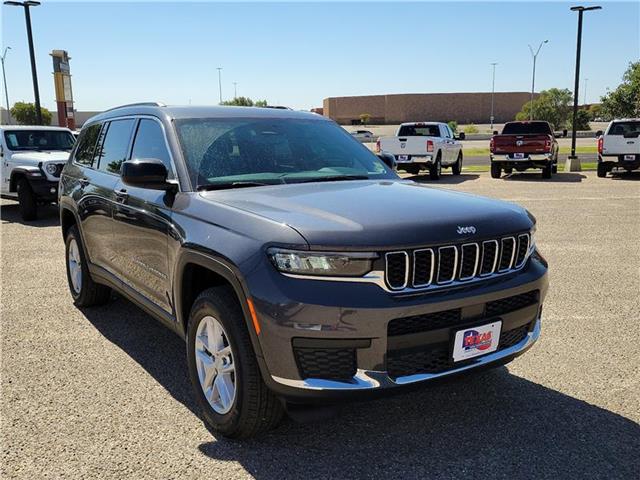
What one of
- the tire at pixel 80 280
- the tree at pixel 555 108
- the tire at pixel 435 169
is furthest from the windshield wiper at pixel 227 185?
the tree at pixel 555 108

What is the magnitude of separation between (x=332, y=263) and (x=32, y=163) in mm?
10631

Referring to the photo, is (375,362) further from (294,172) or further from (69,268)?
(69,268)

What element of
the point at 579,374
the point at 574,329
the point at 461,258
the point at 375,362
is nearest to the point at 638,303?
the point at 574,329

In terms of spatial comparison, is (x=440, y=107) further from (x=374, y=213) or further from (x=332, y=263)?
(x=332, y=263)

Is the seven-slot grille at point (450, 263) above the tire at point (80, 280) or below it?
above

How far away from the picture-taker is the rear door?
12.2 feet

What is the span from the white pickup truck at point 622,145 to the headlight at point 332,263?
1856cm

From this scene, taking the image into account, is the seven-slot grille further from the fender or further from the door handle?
the door handle

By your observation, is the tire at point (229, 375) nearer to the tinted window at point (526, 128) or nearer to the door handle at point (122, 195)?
the door handle at point (122, 195)

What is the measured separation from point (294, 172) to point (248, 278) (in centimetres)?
136

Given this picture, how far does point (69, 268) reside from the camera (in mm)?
5867

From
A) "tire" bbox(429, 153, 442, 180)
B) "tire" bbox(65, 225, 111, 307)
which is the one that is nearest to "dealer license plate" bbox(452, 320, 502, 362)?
"tire" bbox(65, 225, 111, 307)

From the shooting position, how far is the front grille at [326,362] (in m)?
2.70

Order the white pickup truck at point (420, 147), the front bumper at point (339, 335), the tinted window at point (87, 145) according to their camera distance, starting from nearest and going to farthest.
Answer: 1. the front bumper at point (339, 335)
2. the tinted window at point (87, 145)
3. the white pickup truck at point (420, 147)
